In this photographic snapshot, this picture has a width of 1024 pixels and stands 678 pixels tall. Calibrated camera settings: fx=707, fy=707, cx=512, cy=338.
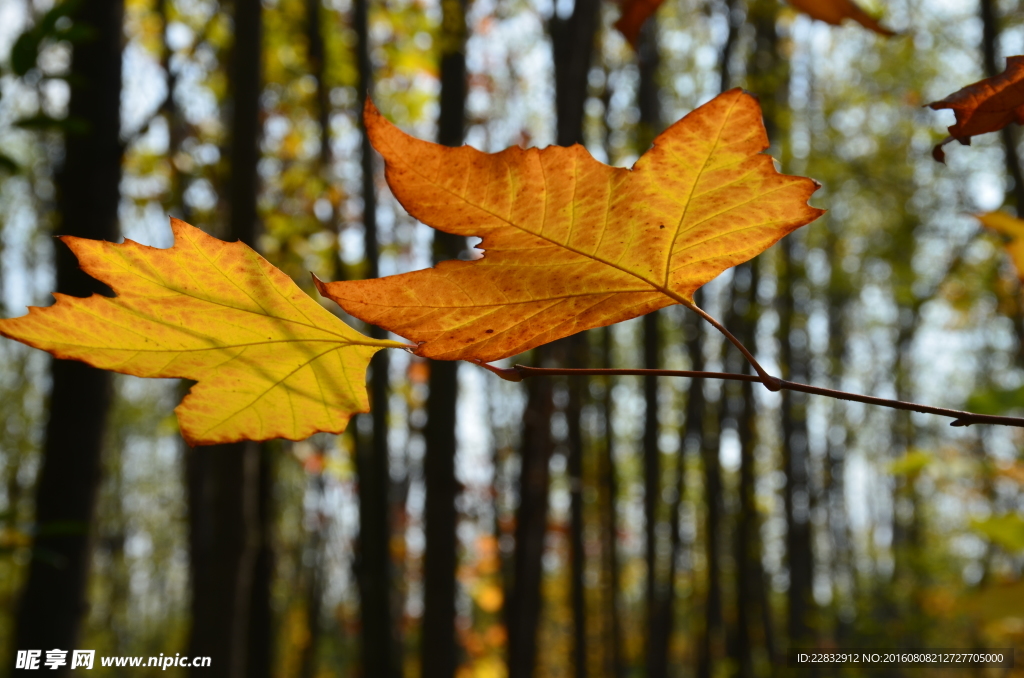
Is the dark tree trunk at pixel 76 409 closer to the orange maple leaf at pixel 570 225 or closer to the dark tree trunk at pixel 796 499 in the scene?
the orange maple leaf at pixel 570 225

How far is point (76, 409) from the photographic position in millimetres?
1471

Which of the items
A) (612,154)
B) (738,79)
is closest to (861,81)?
(738,79)

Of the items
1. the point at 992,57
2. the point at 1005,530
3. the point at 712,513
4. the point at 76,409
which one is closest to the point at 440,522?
the point at 76,409

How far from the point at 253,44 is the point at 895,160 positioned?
19.7ft

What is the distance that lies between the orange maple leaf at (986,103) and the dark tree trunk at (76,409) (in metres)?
1.50

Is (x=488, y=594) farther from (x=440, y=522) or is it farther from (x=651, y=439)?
(x=440, y=522)

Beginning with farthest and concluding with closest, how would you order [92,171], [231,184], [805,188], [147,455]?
1. [147,455]
2. [231,184]
3. [92,171]
4. [805,188]

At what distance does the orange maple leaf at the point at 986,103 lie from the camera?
0.35 metres

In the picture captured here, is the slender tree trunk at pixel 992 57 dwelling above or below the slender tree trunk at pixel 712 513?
above

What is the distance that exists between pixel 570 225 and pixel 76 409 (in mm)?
1487

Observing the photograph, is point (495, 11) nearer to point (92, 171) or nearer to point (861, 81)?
point (92, 171)

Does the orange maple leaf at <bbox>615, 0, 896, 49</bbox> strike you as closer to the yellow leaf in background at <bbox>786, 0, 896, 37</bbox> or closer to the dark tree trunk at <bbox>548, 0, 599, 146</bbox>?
the yellow leaf in background at <bbox>786, 0, 896, 37</bbox>

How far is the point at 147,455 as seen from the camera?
19.4 m

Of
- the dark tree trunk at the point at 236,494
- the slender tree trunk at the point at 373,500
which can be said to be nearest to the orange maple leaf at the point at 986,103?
the dark tree trunk at the point at 236,494
